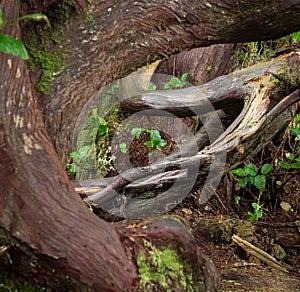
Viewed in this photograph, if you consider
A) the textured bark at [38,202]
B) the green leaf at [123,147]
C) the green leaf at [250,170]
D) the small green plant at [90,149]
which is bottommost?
the green leaf at [250,170]

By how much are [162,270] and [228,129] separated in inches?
54.0

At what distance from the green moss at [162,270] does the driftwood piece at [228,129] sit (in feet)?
3.54

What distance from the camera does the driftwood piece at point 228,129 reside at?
8.94 feet

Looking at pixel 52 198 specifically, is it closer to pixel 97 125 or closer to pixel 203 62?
pixel 97 125

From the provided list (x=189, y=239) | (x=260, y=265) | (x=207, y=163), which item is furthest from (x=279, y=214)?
(x=189, y=239)

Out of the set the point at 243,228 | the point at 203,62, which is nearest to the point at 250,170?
the point at 243,228

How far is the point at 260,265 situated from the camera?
3.30 meters

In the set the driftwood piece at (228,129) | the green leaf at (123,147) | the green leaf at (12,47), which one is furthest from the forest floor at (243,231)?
the green leaf at (12,47)

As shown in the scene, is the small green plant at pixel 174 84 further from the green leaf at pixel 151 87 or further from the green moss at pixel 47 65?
the green moss at pixel 47 65

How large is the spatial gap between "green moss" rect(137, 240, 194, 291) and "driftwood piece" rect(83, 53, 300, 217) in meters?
1.08

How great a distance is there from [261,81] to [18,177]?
1.90 m

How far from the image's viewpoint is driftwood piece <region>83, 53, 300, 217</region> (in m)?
2.72

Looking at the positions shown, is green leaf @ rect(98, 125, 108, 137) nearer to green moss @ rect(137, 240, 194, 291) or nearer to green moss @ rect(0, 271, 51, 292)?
green moss @ rect(137, 240, 194, 291)

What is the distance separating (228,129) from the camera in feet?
9.33
